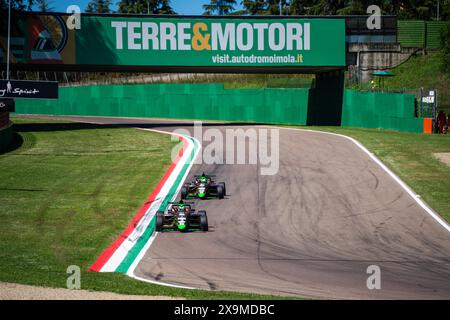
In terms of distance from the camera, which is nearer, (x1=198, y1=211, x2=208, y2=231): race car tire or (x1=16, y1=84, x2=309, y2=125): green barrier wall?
(x1=198, y1=211, x2=208, y2=231): race car tire

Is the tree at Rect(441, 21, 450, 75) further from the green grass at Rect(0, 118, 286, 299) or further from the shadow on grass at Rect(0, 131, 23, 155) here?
the shadow on grass at Rect(0, 131, 23, 155)

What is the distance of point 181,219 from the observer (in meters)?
16.5

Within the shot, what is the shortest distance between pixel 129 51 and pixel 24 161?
492 inches

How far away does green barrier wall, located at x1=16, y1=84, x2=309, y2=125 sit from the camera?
47531 mm

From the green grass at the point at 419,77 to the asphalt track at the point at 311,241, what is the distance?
66.2ft

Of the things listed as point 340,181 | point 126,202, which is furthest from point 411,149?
point 126,202

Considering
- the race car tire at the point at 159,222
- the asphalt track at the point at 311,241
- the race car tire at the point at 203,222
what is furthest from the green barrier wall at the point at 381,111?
the race car tire at the point at 159,222

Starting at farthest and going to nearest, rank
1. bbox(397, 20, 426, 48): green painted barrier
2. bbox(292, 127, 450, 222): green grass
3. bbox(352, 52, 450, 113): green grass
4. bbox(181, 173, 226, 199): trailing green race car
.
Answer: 1. bbox(397, 20, 426, 48): green painted barrier
2. bbox(352, 52, 450, 113): green grass
3. bbox(292, 127, 450, 222): green grass
4. bbox(181, 173, 226, 199): trailing green race car

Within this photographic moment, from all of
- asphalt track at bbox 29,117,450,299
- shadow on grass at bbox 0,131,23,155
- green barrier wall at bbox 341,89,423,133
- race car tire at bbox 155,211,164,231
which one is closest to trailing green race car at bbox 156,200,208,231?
race car tire at bbox 155,211,164,231

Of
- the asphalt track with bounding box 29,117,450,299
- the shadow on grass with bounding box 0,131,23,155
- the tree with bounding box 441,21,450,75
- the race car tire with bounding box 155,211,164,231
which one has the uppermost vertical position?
the tree with bounding box 441,21,450,75

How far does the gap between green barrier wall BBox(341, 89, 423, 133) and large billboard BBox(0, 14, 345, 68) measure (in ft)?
12.0

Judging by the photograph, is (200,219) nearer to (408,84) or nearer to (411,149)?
(411,149)

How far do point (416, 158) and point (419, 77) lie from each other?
60.0 feet

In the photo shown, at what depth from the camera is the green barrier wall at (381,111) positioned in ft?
122
